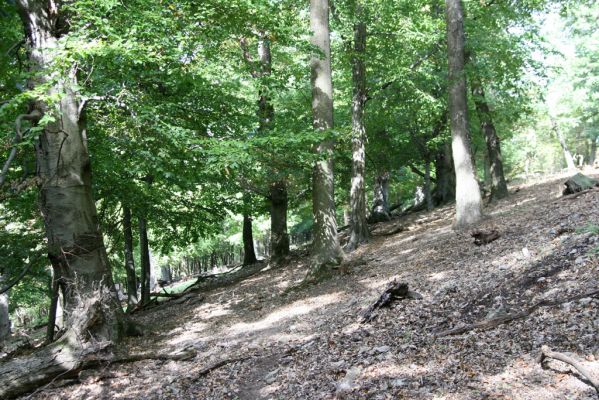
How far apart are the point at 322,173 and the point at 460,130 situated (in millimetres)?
4423

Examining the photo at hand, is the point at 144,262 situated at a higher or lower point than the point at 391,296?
higher

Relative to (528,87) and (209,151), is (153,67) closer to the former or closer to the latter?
(209,151)

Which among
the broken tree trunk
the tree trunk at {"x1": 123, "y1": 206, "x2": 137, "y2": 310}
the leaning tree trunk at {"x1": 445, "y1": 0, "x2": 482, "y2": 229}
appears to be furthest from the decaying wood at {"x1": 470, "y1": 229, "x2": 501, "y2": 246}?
the tree trunk at {"x1": 123, "y1": 206, "x2": 137, "y2": 310}

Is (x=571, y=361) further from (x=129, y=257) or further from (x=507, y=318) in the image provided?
(x=129, y=257)

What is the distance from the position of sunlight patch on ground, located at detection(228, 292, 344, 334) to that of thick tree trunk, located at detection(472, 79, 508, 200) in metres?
10.7

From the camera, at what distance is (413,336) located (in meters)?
5.48

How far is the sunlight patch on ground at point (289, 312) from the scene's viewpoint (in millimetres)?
8609

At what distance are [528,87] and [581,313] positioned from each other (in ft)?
47.7

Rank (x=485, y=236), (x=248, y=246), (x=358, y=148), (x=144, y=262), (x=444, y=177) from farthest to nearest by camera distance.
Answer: (x=444, y=177) → (x=248, y=246) → (x=144, y=262) → (x=358, y=148) → (x=485, y=236)

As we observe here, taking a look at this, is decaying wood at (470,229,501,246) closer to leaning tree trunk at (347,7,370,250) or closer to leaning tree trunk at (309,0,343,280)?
leaning tree trunk at (309,0,343,280)

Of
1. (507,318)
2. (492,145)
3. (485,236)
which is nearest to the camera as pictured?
(507,318)

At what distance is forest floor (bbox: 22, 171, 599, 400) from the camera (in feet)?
13.7

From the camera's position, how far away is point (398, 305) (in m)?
6.81

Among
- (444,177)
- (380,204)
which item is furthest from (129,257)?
(444,177)
